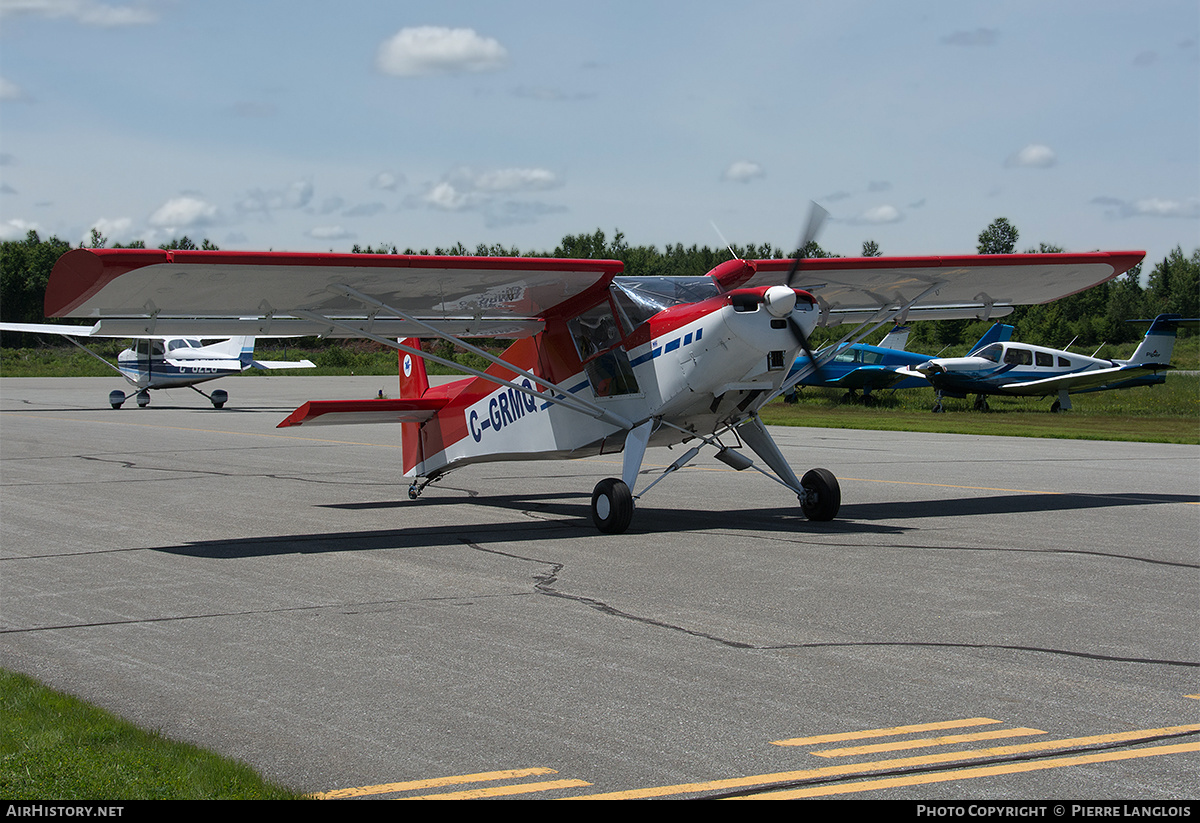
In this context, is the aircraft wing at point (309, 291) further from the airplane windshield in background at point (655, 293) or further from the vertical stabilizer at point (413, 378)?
the vertical stabilizer at point (413, 378)

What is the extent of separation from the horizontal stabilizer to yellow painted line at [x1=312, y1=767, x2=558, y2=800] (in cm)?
805

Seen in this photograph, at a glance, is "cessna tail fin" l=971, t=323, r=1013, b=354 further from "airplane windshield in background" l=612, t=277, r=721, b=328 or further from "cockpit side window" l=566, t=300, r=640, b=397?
"cockpit side window" l=566, t=300, r=640, b=397

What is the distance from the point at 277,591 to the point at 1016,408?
34132 millimetres

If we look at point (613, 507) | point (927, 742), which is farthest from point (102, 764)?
point (613, 507)

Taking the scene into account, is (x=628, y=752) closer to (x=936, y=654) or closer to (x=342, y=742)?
(x=342, y=742)

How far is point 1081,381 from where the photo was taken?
37.0 m

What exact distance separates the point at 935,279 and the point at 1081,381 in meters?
26.2

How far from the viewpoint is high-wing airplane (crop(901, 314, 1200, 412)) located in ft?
121

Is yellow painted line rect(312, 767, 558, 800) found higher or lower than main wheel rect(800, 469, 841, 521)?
lower

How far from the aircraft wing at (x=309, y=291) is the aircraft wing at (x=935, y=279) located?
214cm

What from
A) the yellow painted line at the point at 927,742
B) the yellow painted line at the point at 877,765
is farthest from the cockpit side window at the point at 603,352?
the yellow painted line at the point at 877,765

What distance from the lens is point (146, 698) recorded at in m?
5.68

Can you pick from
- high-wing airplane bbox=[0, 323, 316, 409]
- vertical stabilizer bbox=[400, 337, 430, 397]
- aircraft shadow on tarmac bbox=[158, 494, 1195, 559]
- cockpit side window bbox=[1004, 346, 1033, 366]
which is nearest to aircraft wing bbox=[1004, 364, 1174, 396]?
cockpit side window bbox=[1004, 346, 1033, 366]

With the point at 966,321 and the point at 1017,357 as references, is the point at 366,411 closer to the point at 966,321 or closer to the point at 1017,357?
the point at 1017,357
